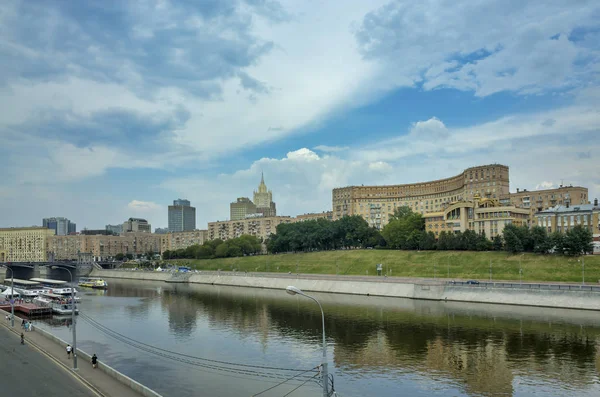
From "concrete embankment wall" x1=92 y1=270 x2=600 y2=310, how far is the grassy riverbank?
1798 centimetres

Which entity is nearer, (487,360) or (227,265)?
(487,360)

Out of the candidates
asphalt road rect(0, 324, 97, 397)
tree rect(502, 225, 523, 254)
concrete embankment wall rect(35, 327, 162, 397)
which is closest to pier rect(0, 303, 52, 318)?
asphalt road rect(0, 324, 97, 397)

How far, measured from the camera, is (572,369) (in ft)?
160

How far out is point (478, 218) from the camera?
149125 mm

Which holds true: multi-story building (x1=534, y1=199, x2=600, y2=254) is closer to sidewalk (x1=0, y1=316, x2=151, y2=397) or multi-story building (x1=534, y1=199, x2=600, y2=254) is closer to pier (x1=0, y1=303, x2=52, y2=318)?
sidewalk (x1=0, y1=316, x2=151, y2=397)

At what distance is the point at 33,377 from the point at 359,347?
3451 centimetres

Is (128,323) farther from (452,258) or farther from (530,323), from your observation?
(452,258)

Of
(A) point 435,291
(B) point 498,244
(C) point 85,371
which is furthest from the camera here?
(B) point 498,244

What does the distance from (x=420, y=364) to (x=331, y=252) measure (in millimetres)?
118769

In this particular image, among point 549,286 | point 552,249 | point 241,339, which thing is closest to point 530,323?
point 549,286

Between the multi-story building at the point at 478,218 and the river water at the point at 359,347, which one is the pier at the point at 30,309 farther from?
the multi-story building at the point at 478,218

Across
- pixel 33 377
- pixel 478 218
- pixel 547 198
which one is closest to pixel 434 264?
pixel 478 218

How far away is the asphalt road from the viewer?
1537 inches

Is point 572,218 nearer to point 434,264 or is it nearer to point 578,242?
point 578,242
